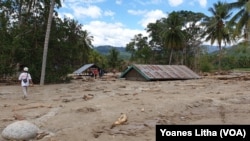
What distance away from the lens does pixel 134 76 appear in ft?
108

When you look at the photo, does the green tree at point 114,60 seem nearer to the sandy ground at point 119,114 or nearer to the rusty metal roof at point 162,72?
the rusty metal roof at point 162,72

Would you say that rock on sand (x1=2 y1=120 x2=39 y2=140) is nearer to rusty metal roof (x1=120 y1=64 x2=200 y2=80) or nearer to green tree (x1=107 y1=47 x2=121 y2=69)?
rusty metal roof (x1=120 y1=64 x2=200 y2=80)

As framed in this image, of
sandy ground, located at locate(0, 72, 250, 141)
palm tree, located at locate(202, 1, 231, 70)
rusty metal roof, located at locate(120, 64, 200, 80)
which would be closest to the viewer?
sandy ground, located at locate(0, 72, 250, 141)

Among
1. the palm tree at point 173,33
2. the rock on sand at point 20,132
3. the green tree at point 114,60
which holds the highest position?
the palm tree at point 173,33

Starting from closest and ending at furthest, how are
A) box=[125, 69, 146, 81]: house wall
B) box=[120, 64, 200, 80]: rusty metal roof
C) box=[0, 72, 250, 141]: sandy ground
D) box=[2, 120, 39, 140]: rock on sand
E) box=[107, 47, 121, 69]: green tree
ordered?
box=[2, 120, 39, 140]: rock on sand
box=[0, 72, 250, 141]: sandy ground
box=[120, 64, 200, 80]: rusty metal roof
box=[125, 69, 146, 81]: house wall
box=[107, 47, 121, 69]: green tree

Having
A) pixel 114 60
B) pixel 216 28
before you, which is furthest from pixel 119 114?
pixel 114 60

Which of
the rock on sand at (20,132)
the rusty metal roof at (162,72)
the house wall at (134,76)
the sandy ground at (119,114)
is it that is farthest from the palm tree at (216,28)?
the rock on sand at (20,132)

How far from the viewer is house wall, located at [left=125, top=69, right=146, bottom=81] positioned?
3200 cm

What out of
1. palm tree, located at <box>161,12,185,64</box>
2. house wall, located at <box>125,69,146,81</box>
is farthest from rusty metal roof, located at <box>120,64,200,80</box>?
palm tree, located at <box>161,12,185,64</box>

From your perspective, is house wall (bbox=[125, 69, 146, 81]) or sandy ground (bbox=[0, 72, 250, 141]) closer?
sandy ground (bbox=[0, 72, 250, 141])

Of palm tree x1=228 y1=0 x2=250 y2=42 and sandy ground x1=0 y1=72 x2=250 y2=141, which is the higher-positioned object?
palm tree x1=228 y1=0 x2=250 y2=42

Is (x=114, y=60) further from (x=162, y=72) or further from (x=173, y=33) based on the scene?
(x=162, y=72)

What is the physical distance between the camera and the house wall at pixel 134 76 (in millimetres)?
32000

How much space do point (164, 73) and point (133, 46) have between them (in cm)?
4859
